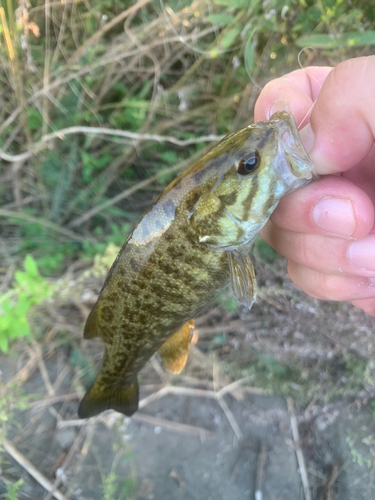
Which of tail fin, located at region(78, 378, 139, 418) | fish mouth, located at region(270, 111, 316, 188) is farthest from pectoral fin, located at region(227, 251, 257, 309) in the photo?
tail fin, located at region(78, 378, 139, 418)

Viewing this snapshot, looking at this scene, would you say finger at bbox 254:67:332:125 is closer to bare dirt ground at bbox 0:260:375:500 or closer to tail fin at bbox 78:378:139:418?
bare dirt ground at bbox 0:260:375:500

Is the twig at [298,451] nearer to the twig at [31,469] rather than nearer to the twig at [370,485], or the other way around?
the twig at [370,485]

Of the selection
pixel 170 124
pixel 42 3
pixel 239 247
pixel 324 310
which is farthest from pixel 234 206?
pixel 42 3

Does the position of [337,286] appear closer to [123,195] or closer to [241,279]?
[241,279]

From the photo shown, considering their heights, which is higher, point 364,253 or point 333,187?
point 333,187

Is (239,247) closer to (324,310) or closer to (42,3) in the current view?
(324,310)

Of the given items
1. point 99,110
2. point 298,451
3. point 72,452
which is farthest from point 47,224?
point 298,451
